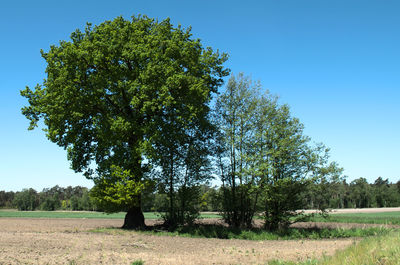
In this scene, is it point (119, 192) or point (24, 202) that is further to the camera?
point (24, 202)

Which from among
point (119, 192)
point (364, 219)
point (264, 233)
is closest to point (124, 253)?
point (119, 192)

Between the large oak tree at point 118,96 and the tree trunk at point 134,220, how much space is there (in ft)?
0.27

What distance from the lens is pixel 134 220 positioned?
2723cm

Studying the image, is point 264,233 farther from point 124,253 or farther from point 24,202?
point 24,202

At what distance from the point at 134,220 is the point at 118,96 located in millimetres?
10642

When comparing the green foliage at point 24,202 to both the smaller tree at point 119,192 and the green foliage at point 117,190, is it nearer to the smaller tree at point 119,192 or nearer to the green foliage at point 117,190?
the smaller tree at point 119,192

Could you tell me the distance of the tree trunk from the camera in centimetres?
Result: 2698

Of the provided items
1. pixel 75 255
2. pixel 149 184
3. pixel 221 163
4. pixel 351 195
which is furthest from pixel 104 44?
pixel 351 195

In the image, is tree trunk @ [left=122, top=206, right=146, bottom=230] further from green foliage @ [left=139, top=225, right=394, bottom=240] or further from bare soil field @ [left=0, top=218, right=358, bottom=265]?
bare soil field @ [left=0, top=218, right=358, bottom=265]

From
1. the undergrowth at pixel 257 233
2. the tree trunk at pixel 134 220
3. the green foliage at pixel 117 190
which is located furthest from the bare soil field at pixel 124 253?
the tree trunk at pixel 134 220

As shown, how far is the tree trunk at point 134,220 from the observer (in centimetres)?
2698

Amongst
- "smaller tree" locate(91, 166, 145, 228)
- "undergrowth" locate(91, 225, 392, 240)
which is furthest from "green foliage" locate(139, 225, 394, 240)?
"smaller tree" locate(91, 166, 145, 228)

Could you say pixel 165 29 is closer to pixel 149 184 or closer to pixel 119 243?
pixel 149 184

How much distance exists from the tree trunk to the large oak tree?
0.27ft
